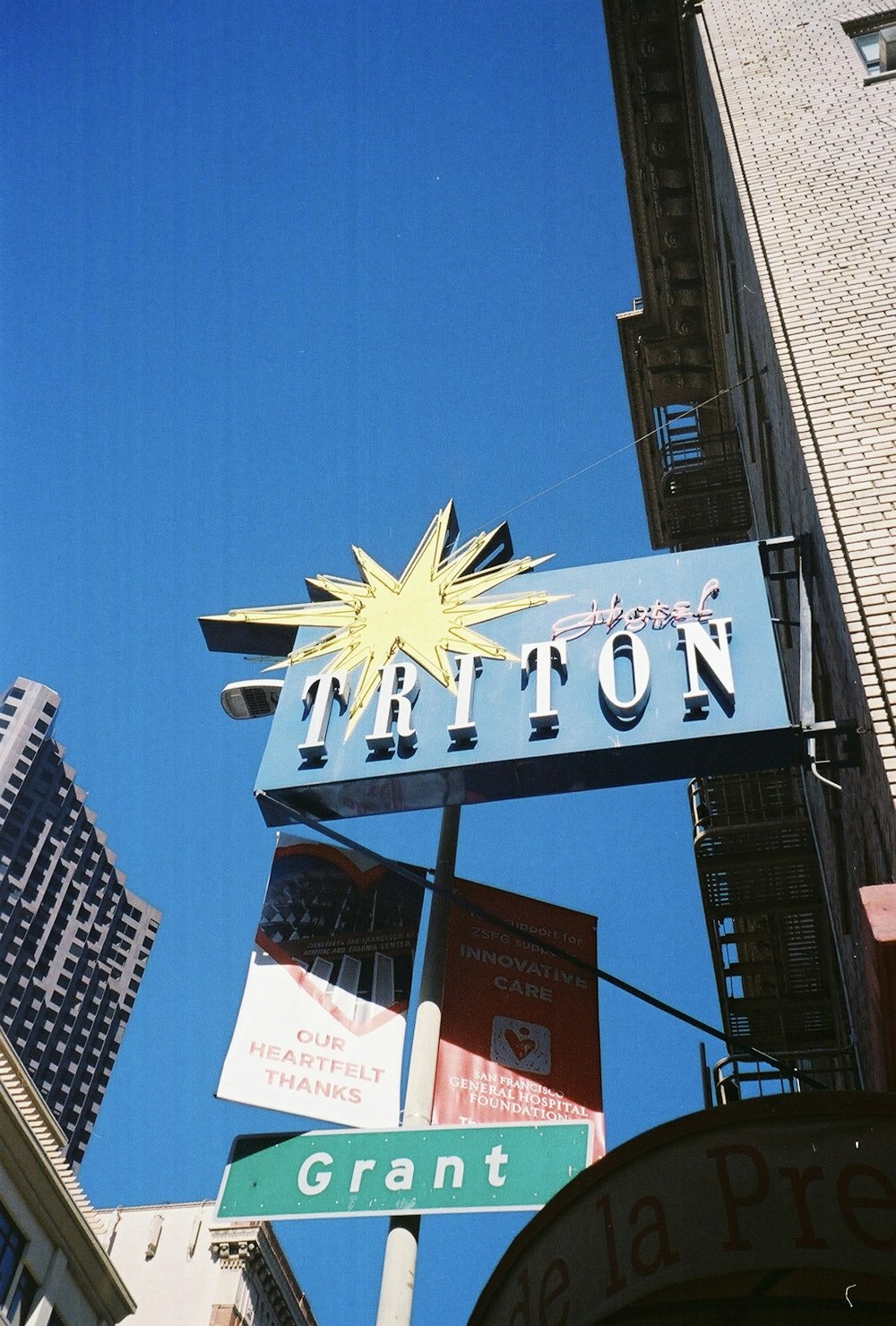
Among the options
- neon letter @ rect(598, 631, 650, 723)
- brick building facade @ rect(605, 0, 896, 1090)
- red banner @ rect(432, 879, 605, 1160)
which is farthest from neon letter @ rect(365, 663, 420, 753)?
brick building facade @ rect(605, 0, 896, 1090)

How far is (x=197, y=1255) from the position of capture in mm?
40031

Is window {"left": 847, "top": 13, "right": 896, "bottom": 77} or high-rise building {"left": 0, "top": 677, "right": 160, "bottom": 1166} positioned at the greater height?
high-rise building {"left": 0, "top": 677, "right": 160, "bottom": 1166}

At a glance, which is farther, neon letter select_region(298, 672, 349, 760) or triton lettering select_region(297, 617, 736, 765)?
neon letter select_region(298, 672, 349, 760)

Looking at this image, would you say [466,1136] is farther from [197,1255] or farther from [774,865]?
[197,1255]

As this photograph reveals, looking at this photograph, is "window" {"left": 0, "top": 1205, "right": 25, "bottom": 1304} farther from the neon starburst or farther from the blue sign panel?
the blue sign panel

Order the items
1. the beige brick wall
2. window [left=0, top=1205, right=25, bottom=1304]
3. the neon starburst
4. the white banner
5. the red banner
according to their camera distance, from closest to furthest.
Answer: the red banner, the white banner, the beige brick wall, the neon starburst, window [left=0, top=1205, right=25, bottom=1304]

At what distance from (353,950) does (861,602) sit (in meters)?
3.92

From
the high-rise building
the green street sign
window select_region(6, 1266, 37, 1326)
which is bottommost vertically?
the green street sign

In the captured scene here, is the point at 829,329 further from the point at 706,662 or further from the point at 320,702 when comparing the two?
the point at 320,702

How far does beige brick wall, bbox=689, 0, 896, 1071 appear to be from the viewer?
7.21m

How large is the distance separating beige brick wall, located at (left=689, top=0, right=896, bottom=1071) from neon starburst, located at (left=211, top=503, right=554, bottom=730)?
8.51 feet

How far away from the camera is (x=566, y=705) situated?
8609 mm

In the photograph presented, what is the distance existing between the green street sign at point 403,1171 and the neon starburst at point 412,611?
12.2 ft

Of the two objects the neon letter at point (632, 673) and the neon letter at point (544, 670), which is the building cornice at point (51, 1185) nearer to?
the neon letter at point (544, 670)
